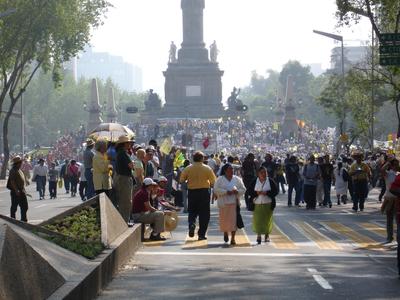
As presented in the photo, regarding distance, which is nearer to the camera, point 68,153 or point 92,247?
point 92,247

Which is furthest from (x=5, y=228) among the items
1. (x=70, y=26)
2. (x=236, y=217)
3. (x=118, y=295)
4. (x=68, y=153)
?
(x=68, y=153)

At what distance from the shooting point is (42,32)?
231 ft

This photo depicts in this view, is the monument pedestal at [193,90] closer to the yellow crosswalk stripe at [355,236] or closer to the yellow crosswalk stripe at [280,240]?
the yellow crosswalk stripe at [355,236]

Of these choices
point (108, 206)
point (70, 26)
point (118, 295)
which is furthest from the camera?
point (70, 26)

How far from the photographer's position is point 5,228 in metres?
10.7

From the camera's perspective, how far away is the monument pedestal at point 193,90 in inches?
5212

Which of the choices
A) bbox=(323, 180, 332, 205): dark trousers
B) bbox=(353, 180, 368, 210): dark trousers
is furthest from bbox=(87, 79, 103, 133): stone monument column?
bbox=(353, 180, 368, 210): dark trousers

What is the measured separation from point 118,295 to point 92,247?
61.9 inches

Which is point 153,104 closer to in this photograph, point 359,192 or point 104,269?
point 359,192

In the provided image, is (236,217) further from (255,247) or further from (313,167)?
(313,167)

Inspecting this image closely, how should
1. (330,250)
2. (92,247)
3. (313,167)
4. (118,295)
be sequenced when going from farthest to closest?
(313,167), (330,250), (92,247), (118,295)

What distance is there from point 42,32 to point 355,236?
153 ft

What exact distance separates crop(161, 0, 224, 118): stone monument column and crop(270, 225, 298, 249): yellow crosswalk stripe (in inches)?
4096

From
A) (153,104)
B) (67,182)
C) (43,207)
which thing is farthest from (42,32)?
(153,104)
